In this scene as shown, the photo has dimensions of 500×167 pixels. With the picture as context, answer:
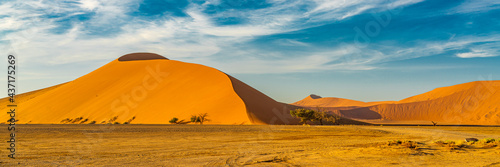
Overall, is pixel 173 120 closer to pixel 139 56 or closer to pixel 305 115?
pixel 305 115

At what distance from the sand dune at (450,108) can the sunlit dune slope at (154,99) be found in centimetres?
4599

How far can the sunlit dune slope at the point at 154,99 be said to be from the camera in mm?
54125

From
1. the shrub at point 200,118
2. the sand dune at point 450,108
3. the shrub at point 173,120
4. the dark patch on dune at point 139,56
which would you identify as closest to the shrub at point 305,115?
the shrub at point 200,118

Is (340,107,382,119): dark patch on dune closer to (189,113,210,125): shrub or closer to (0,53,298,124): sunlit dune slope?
(0,53,298,124): sunlit dune slope

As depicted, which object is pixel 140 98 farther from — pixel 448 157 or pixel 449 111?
pixel 449 111

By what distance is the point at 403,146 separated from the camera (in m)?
14.7

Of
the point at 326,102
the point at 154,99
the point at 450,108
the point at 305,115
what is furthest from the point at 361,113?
the point at 154,99

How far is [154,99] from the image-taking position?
63.6m

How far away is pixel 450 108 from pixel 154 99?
7772 centimetres

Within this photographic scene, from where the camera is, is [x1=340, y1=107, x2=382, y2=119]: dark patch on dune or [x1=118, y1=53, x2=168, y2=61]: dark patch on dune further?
[x1=340, y1=107, x2=382, y2=119]: dark patch on dune

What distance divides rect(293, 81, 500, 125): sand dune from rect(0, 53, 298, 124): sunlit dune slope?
1811 inches

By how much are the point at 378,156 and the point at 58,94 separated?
79.1 m

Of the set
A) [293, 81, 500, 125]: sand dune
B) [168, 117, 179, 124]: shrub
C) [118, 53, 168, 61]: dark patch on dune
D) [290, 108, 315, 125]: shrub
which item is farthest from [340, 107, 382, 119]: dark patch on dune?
[168, 117, 179, 124]: shrub

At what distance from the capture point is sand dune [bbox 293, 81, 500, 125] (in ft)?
256
